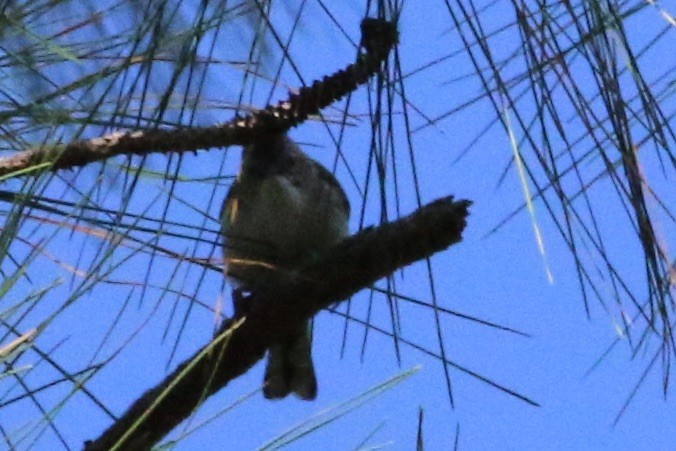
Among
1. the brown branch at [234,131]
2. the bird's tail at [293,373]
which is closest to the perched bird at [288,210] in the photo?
the bird's tail at [293,373]

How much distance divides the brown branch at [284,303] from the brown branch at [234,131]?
116mm

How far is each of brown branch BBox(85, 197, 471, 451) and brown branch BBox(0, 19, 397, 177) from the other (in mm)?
116

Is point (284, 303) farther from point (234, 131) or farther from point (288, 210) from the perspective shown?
point (288, 210)

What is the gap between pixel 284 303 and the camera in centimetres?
104

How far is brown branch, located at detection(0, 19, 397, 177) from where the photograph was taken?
98cm

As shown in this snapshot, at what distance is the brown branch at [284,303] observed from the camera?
958mm

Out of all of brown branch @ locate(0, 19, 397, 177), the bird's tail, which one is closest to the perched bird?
the bird's tail

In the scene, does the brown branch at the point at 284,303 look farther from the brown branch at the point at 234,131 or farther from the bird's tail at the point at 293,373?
the bird's tail at the point at 293,373

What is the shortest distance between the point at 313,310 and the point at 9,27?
32 centimetres

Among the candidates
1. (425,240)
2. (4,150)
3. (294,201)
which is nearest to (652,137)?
(425,240)

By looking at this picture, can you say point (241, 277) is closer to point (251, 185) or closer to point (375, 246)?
point (375, 246)

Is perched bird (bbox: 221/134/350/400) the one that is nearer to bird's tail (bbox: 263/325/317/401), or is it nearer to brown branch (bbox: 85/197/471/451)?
bird's tail (bbox: 263/325/317/401)

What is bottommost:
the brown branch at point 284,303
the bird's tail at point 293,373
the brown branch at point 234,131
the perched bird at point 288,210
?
the brown branch at point 284,303

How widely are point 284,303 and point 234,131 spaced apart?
148 mm
